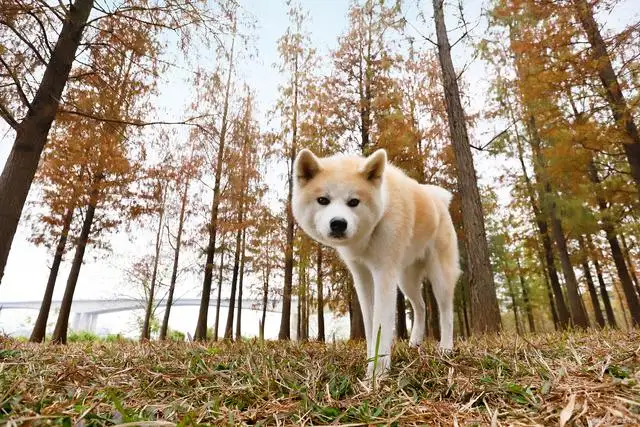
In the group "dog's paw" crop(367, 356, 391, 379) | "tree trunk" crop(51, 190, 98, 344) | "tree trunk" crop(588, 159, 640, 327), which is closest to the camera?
"dog's paw" crop(367, 356, 391, 379)

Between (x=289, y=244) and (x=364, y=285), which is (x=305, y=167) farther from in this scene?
(x=289, y=244)

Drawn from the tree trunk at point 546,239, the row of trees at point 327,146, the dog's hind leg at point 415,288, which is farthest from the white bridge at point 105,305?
the dog's hind leg at point 415,288

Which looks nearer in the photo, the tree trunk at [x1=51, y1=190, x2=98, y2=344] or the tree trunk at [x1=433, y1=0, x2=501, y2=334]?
the tree trunk at [x1=433, y1=0, x2=501, y2=334]

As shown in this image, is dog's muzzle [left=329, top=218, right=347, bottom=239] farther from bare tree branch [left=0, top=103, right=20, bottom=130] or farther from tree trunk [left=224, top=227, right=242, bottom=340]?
tree trunk [left=224, top=227, right=242, bottom=340]

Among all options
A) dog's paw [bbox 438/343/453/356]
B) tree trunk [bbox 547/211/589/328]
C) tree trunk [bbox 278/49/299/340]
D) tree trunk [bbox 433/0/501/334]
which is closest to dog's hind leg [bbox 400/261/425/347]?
dog's paw [bbox 438/343/453/356]

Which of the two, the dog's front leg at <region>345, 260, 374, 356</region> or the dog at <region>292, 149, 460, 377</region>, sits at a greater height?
the dog at <region>292, 149, 460, 377</region>

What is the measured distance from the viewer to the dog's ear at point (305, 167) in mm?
3121

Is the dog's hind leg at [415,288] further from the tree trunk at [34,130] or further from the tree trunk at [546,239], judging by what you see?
the tree trunk at [546,239]

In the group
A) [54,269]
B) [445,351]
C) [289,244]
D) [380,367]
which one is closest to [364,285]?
[445,351]

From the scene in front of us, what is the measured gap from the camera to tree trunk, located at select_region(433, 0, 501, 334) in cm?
643

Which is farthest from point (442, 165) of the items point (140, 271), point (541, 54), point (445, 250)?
point (140, 271)

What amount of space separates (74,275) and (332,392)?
41.5 feet

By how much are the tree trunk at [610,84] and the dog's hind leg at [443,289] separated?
606 cm

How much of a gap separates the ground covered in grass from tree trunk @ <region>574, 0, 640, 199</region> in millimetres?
7586
